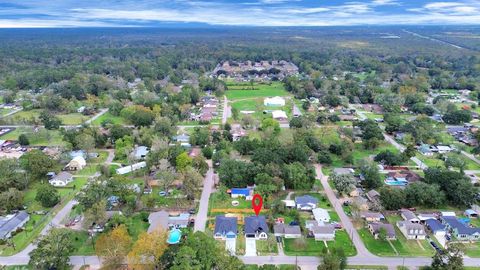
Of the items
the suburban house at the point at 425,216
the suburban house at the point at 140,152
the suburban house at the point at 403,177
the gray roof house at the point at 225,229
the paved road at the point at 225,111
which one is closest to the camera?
the gray roof house at the point at 225,229

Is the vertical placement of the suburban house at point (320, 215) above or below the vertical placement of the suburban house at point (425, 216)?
above

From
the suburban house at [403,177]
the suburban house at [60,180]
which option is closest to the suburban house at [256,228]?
the suburban house at [403,177]

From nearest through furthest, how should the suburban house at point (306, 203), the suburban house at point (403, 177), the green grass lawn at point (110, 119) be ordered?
the suburban house at point (306, 203)
the suburban house at point (403, 177)
the green grass lawn at point (110, 119)

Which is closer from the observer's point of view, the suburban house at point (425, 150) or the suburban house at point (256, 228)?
the suburban house at point (256, 228)

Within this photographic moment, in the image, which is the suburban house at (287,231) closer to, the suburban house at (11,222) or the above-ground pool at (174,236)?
the above-ground pool at (174,236)

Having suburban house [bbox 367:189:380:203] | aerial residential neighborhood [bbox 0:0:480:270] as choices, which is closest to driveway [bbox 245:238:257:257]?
aerial residential neighborhood [bbox 0:0:480:270]

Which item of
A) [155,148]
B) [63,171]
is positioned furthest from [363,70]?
[63,171]

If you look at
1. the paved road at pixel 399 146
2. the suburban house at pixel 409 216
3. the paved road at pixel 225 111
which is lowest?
the paved road at pixel 399 146

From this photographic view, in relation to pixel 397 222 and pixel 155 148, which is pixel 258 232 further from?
pixel 155 148
